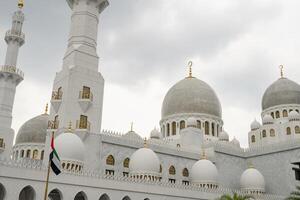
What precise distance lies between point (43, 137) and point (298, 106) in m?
30.0

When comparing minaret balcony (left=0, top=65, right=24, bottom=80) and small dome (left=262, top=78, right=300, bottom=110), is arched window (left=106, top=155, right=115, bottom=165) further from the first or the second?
small dome (left=262, top=78, right=300, bottom=110)

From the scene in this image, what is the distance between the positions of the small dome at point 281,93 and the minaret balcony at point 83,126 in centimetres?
2524

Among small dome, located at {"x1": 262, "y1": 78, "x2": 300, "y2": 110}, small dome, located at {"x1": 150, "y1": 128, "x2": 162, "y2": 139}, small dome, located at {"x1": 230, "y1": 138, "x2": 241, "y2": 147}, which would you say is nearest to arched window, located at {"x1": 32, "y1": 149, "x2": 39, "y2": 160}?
small dome, located at {"x1": 150, "y1": 128, "x2": 162, "y2": 139}

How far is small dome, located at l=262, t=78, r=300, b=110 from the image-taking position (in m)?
41.6

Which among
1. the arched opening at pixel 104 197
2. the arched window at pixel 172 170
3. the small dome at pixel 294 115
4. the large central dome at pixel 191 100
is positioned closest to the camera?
the arched opening at pixel 104 197

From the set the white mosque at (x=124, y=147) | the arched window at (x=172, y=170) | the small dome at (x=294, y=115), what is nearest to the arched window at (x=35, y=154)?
the white mosque at (x=124, y=147)

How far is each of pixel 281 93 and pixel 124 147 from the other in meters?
22.7

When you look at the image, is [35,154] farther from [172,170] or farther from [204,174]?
[204,174]

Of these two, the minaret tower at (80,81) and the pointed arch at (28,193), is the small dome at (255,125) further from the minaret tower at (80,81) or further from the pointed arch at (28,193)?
the pointed arch at (28,193)

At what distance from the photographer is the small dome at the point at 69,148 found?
22.7 m

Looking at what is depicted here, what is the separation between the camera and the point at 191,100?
40.7 m

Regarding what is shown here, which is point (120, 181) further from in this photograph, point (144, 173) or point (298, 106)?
point (298, 106)

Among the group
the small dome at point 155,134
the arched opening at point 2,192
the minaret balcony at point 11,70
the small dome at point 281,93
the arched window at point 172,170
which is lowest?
the arched opening at point 2,192

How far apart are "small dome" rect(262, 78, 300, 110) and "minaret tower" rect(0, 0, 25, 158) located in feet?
93.7
